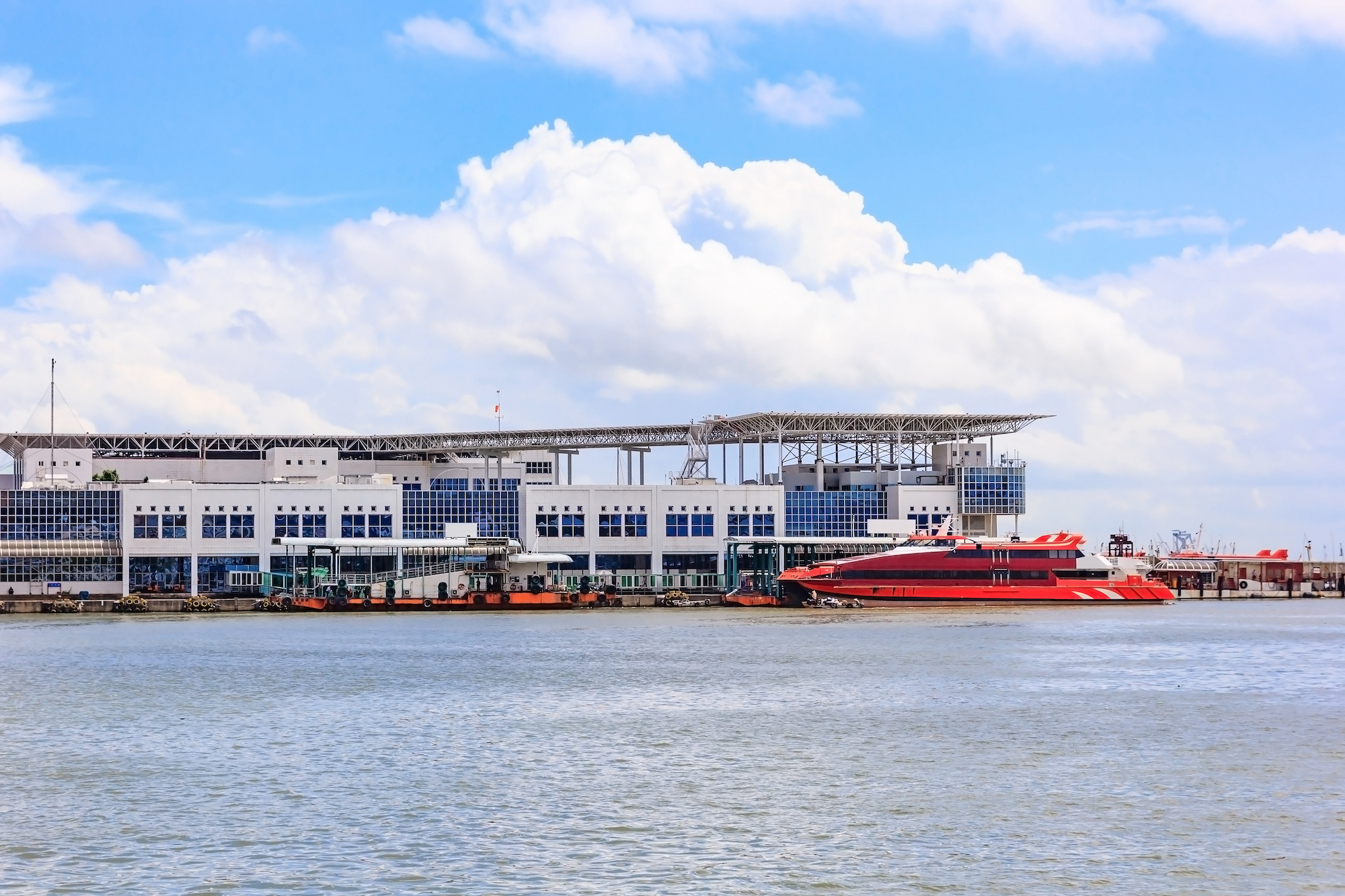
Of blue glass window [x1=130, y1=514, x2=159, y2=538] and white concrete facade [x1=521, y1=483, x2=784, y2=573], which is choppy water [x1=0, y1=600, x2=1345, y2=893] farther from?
white concrete facade [x1=521, y1=483, x2=784, y2=573]

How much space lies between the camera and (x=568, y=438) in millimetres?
171750

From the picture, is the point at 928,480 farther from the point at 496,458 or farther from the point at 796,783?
the point at 796,783

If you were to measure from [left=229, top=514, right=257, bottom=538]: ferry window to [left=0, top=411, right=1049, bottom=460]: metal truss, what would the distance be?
24.0 meters

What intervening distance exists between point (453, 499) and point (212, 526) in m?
23.1

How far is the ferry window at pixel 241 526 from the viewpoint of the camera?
465 ft

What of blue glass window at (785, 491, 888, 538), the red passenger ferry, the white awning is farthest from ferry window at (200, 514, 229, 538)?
the white awning

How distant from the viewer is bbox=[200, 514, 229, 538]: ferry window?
14125 cm

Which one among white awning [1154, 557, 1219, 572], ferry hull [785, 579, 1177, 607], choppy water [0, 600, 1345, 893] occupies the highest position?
white awning [1154, 557, 1219, 572]

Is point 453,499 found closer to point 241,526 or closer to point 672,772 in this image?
point 241,526


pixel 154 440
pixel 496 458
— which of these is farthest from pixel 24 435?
pixel 496 458

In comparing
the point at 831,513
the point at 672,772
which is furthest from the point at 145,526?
the point at 672,772

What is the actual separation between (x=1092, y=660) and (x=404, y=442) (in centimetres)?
11268

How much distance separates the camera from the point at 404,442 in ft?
585

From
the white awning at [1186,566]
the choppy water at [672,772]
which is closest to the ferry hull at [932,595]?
the white awning at [1186,566]
